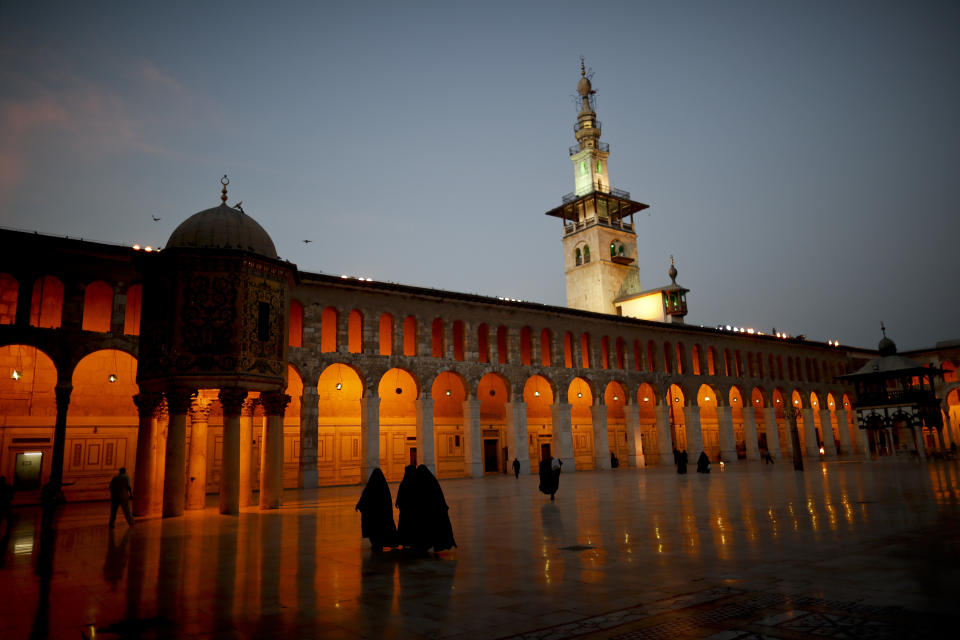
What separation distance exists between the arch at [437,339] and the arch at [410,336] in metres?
0.95

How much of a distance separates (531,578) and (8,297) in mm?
23677

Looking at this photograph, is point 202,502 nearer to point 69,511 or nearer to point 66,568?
point 69,511

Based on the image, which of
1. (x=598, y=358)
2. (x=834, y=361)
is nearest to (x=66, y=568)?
(x=598, y=358)

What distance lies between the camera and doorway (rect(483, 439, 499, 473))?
37.0 meters

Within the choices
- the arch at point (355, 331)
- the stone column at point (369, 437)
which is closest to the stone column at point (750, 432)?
the stone column at point (369, 437)

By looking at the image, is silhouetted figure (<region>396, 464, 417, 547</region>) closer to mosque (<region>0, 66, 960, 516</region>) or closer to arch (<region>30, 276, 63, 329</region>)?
mosque (<region>0, 66, 960, 516</region>)

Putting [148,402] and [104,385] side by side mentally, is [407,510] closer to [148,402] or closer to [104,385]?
[148,402]

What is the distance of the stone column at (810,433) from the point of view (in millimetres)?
46688

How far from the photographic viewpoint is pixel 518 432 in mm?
33062

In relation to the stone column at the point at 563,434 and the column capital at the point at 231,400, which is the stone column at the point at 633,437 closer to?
the stone column at the point at 563,434

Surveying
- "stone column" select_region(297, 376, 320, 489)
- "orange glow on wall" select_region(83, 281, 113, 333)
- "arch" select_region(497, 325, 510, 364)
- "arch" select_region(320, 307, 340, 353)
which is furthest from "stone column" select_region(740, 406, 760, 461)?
"orange glow on wall" select_region(83, 281, 113, 333)

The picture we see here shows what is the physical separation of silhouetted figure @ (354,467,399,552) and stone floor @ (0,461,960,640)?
31cm

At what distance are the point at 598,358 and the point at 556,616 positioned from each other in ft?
107

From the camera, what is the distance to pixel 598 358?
37.1 metres
